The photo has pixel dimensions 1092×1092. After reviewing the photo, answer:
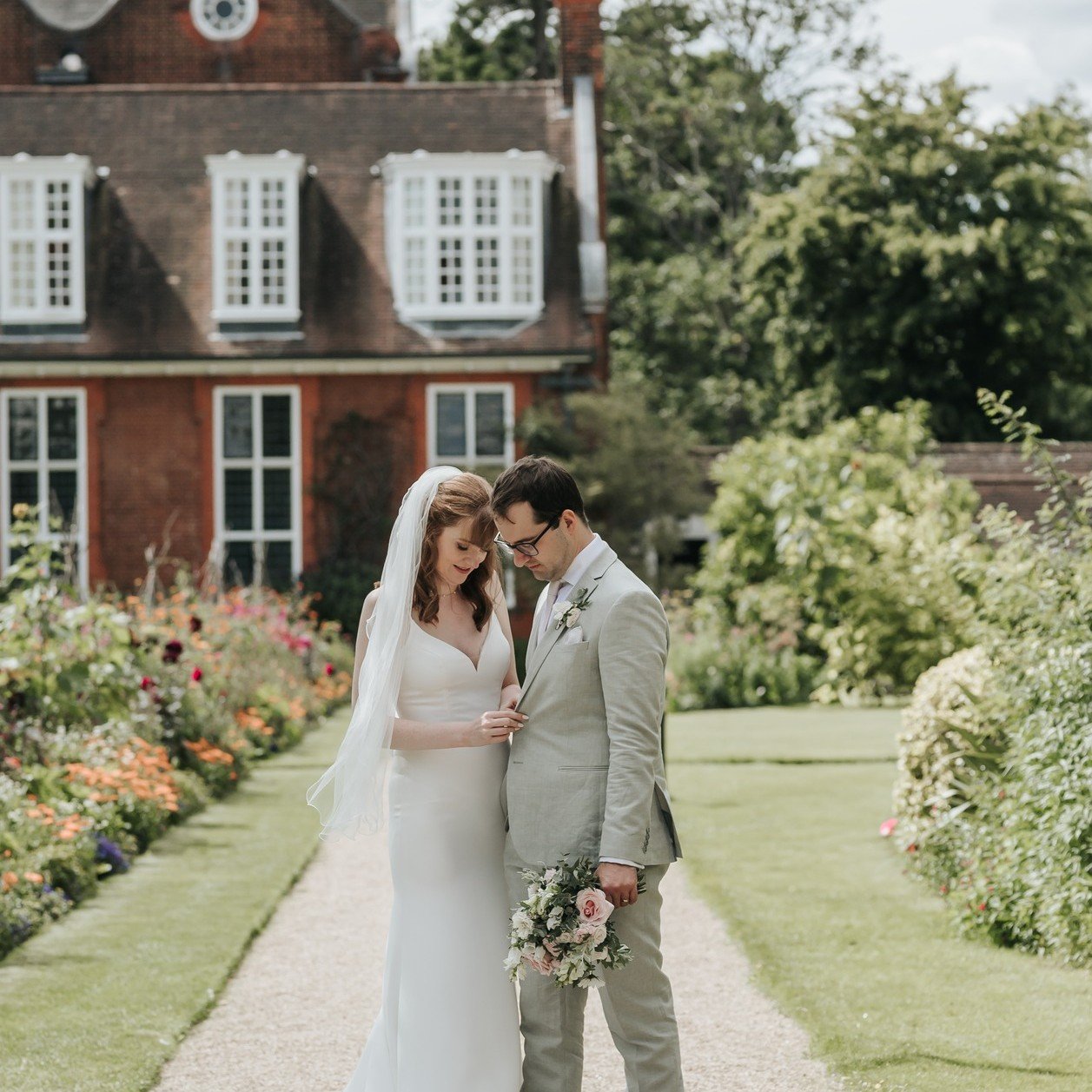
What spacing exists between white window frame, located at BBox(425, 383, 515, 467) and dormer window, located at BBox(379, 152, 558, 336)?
0.77 metres

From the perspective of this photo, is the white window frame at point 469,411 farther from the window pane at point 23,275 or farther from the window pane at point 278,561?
the window pane at point 23,275

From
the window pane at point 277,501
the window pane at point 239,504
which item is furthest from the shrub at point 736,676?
the window pane at point 239,504

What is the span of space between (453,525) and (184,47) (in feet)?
83.3

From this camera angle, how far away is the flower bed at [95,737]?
786 centimetres

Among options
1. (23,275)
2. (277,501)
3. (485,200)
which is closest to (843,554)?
(485,200)

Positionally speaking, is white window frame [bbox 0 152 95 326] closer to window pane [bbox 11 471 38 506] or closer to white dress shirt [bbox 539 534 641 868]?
window pane [bbox 11 471 38 506]

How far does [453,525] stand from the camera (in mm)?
4359

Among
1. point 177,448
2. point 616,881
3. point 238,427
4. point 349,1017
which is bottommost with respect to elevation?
point 349,1017

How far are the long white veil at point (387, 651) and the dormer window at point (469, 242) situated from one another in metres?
17.4

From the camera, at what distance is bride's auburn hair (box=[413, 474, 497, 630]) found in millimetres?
4363

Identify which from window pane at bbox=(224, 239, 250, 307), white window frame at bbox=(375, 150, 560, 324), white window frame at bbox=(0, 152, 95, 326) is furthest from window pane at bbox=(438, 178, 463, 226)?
white window frame at bbox=(0, 152, 95, 326)

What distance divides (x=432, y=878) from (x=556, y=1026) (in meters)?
0.53

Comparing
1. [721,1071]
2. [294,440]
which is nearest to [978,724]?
[721,1071]

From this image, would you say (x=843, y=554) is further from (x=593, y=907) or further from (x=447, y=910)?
(x=593, y=907)
